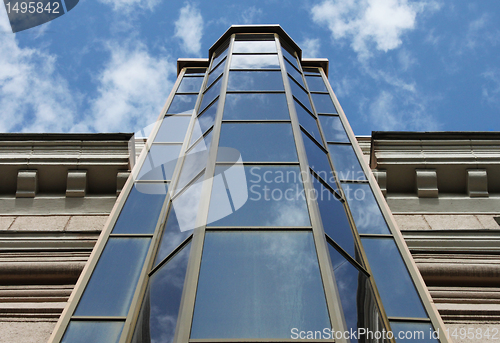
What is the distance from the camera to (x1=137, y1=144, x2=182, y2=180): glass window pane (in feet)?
30.2

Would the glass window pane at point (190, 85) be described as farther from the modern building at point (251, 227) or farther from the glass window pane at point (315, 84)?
the glass window pane at point (315, 84)

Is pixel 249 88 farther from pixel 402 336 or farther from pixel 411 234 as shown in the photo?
pixel 402 336

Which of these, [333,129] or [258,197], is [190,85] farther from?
[258,197]

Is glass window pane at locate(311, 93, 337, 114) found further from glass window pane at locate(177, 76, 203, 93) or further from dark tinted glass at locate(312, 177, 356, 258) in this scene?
dark tinted glass at locate(312, 177, 356, 258)

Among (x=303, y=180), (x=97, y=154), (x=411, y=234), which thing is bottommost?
(x=303, y=180)

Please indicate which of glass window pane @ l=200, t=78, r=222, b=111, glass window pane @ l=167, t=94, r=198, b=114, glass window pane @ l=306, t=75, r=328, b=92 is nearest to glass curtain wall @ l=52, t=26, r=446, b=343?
glass window pane @ l=200, t=78, r=222, b=111

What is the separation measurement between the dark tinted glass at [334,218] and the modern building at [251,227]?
0.04 m

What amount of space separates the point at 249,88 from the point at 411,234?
4856mm

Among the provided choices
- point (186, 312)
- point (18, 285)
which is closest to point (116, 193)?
point (18, 285)

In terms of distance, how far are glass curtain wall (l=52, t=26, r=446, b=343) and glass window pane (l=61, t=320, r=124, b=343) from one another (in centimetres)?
2

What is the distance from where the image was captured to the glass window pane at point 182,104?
12664 mm

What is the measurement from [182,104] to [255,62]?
2.49 meters

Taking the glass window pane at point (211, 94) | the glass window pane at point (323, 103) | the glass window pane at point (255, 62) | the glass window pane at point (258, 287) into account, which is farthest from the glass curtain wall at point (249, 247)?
the glass window pane at point (323, 103)

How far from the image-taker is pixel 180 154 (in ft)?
31.7
